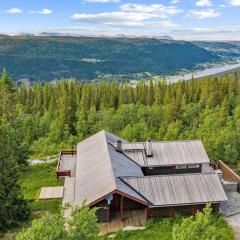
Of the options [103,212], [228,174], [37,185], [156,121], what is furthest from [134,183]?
[156,121]

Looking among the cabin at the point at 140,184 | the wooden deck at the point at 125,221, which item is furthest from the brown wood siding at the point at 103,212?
the wooden deck at the point at 125,221

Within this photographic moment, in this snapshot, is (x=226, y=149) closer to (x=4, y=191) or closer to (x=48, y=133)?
(x=4, y=191)

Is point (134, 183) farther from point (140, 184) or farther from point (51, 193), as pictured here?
Result: point (51, 193)

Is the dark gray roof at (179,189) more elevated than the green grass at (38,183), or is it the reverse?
the dark gray roof at (179,189)

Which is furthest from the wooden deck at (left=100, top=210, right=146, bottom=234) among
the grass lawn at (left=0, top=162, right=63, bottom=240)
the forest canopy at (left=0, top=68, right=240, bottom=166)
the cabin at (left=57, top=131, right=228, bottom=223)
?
the forest canopy at (left=0, top=68, right=240, bottom=166)

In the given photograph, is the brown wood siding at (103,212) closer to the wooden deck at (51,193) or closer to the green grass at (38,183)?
the green grass at (38,183)

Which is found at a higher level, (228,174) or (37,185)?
(228,174)

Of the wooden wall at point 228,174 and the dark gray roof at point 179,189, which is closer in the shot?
the dark gray roof at point 179,189
